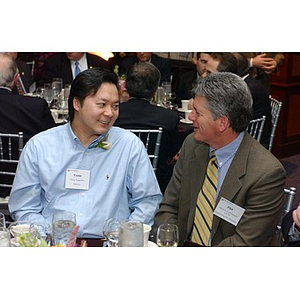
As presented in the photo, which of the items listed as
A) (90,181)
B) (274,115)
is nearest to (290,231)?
(90,181)

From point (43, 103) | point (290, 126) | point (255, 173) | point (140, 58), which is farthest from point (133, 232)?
point (290, 126)

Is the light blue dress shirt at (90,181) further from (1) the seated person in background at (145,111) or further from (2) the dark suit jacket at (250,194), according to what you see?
(1) the seated person in background at (145,111)

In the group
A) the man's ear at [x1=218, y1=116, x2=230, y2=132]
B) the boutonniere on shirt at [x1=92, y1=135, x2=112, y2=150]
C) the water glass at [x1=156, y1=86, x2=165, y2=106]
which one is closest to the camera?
the man's ear at [x1=218, y1=116, x2=230, y2=132]

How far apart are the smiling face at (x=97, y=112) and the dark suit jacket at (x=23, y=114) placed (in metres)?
1.05

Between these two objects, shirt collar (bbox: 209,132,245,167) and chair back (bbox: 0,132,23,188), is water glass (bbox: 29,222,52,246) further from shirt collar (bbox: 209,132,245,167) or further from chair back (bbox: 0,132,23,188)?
chair back (bbox: 0,132,23,188)

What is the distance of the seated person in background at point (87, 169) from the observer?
2.62 m

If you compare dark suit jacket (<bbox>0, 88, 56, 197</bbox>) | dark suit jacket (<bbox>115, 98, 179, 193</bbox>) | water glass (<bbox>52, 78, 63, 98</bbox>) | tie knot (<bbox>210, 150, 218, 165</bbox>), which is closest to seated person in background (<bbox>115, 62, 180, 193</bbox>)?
dark suit jacket (<bbox>115, 98, 179, 193</bbox>)

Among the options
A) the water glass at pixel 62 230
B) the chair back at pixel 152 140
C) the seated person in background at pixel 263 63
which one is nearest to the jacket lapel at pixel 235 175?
the water glass at pixel 62 230

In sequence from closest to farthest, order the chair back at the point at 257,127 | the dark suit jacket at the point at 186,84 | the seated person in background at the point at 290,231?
the seated person in background at the point at 290,231, the chair back at the point at 257,127, the dark suit jacket at the point at 186,84

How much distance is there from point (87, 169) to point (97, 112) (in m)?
0.27

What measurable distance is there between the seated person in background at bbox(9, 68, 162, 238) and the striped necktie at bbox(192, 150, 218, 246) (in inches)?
9.3

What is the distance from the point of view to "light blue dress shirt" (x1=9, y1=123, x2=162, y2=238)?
2621 millimetres

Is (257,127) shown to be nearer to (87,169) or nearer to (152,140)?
(152,140)

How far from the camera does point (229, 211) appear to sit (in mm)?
2498
